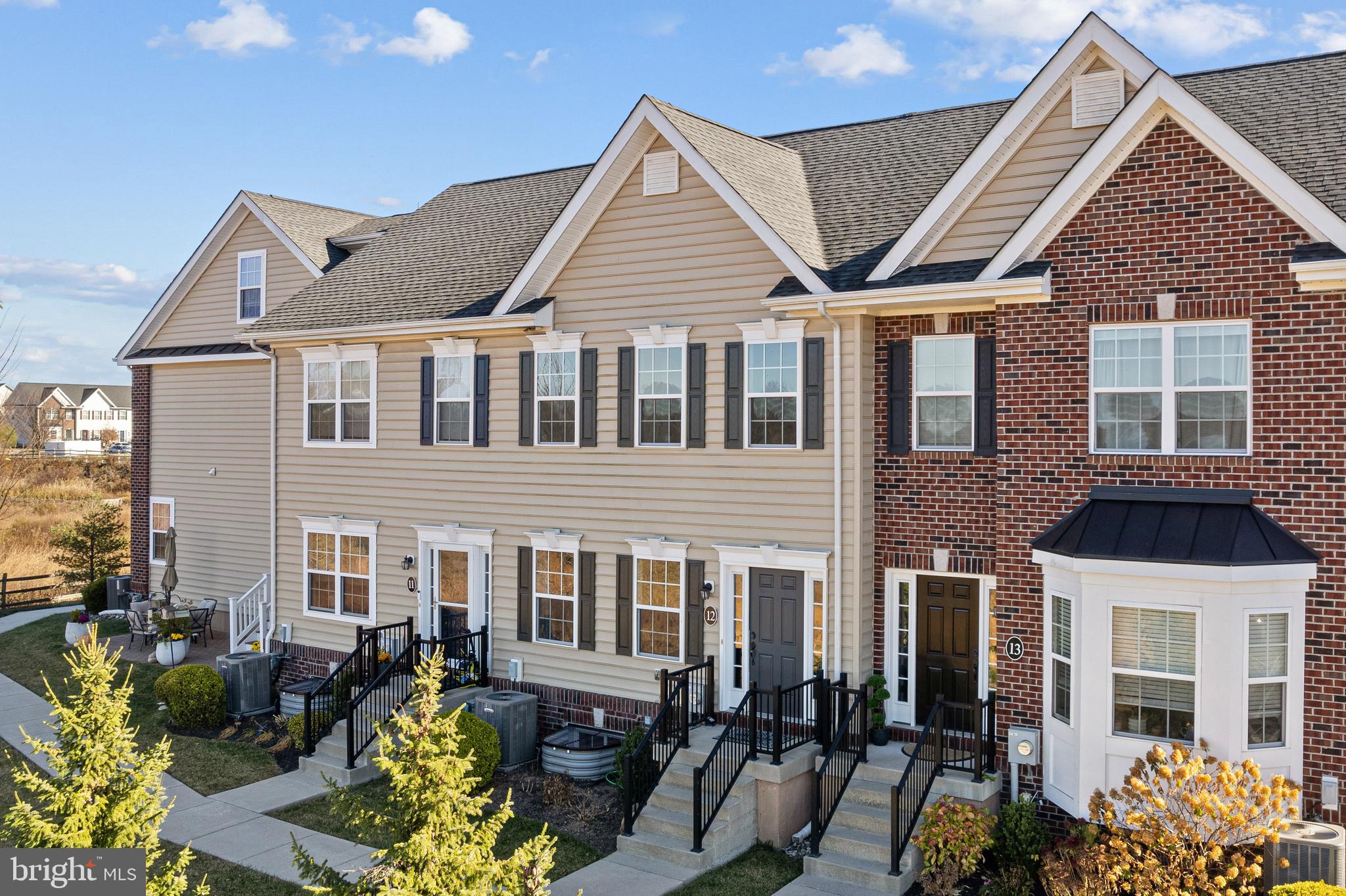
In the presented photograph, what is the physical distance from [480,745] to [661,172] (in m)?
8.77

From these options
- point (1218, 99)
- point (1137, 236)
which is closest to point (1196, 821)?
point (1137, 236)

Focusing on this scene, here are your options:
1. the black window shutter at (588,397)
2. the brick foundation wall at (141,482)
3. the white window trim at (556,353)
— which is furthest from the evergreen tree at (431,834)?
the brick foundation wall at (141,482)

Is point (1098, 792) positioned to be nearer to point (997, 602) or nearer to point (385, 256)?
point (997, 602)

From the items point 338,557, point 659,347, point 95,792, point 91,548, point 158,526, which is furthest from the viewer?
point 91,548

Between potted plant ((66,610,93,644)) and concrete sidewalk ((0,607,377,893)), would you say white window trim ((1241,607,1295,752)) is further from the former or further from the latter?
potted plant ((66,610,93,644))

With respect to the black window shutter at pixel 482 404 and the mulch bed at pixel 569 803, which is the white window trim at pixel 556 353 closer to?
the black window shutter at pixel 482 404

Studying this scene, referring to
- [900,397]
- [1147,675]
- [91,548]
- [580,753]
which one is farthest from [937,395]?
[91,548]

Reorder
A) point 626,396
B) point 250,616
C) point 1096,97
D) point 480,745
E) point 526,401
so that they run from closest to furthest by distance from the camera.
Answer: point 1096,97
point 480,745
point 626,396
point 526,401
point 250,616

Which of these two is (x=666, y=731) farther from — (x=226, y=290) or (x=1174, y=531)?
(x=226, y=290)

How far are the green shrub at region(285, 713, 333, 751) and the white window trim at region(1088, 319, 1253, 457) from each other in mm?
12104

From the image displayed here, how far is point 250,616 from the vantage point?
21.1 m

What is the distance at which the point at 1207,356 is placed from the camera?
37.7ft

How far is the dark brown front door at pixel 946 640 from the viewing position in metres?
13.5

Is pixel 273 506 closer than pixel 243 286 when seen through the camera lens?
Yes
